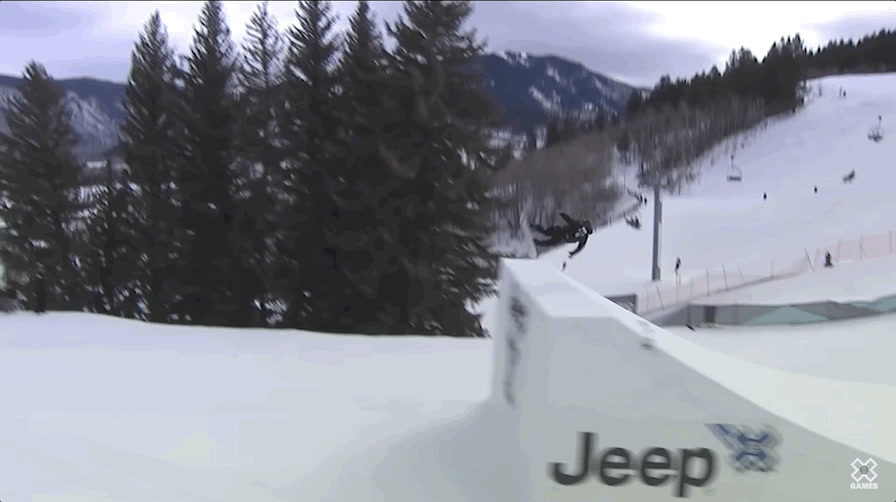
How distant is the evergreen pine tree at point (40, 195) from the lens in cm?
1797

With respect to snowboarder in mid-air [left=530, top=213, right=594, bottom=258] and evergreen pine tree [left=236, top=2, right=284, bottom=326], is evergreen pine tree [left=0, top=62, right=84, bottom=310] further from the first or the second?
snowboarder in mid-air [left=530, top=213, right=594, bottom=258]

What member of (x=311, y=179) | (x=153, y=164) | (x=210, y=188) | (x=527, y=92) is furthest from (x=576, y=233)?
(x=153, y=164)

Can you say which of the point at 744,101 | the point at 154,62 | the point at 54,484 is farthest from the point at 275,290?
the point at 54,484

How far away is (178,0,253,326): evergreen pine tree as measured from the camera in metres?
17.2

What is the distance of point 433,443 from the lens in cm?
523

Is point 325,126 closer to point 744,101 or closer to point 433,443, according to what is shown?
point 744,101

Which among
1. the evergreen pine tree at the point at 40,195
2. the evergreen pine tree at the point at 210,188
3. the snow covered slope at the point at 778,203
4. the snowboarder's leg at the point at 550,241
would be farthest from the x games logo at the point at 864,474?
the evergreen pine tree at the point at 40,195

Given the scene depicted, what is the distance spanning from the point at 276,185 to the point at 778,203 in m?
12.1

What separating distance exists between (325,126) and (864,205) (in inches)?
475

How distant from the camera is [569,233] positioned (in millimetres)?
7664

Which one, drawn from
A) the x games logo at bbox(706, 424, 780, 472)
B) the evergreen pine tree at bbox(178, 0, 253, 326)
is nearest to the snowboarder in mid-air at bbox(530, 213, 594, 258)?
the x games logo at bbox(706, 424, 780, 472)

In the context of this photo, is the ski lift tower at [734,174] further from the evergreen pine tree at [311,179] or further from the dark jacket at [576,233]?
the evergreen pine tree at [311,179]

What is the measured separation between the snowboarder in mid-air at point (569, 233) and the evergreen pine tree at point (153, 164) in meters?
12.2

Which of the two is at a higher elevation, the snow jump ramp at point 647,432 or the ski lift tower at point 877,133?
the ski lift tower at point 877,133
